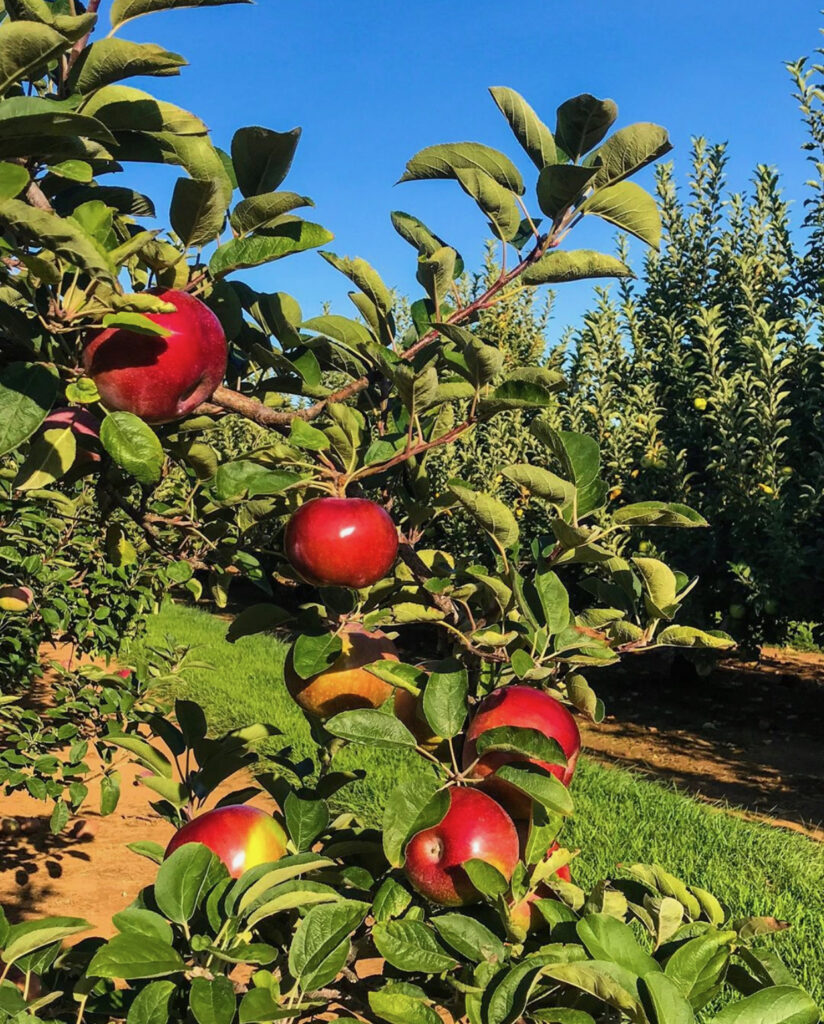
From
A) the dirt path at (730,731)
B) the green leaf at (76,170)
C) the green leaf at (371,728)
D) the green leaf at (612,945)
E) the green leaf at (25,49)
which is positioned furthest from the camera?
the dirt path at (730,731)

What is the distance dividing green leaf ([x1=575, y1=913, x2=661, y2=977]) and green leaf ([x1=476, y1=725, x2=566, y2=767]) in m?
0.15

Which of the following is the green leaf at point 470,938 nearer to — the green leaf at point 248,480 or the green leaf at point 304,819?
the green leaf at point 304,819

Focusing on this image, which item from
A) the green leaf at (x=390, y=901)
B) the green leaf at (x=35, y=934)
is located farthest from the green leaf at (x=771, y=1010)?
the green leaf at (x=35, y=934)

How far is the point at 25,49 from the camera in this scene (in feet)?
2.02

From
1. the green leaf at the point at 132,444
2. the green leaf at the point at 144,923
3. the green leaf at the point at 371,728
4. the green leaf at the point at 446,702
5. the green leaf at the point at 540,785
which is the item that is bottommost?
the green leaf at the point at 144,923

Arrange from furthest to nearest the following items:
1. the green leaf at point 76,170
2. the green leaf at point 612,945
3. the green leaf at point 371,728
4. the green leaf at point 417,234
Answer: the green leaf at point 417,234, the green leaf at point 371,728, the green leaf at point 612,945, the green leaf at point 76,170

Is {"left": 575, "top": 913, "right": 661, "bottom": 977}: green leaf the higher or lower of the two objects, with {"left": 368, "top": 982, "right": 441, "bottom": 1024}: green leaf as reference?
higher

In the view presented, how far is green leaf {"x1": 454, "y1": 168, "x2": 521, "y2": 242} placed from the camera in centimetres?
103

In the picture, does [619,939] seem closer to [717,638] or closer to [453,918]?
[453,918]

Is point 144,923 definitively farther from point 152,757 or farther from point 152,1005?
point 152,757

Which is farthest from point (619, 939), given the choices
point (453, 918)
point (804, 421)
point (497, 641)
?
point (804, 421)

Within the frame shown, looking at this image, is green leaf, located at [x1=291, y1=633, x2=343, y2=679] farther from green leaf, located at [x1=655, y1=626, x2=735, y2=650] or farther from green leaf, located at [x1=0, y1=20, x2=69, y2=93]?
green leaf, located at [x1=0, y1=20, x2=69, y2=93]

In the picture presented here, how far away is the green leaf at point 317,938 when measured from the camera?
33.6 inches

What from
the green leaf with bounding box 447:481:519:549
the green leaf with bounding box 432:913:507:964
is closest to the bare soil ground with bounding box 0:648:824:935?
the green leaf with bounding box 432:913:507:964
